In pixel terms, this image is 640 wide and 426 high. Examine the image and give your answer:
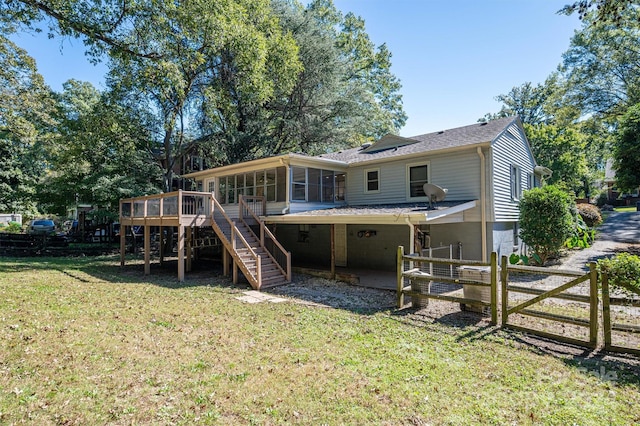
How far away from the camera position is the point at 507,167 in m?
13.0

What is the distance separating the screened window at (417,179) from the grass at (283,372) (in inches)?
256

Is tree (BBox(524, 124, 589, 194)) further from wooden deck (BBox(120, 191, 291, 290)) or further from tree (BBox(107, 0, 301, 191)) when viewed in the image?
wooden deck (BBox(120, 191, 291, 290))

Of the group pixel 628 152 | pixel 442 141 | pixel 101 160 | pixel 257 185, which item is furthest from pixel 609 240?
pixel 101 160

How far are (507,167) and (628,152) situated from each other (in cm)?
580

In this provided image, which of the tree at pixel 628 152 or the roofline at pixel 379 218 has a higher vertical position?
the tree at pixel 628 152

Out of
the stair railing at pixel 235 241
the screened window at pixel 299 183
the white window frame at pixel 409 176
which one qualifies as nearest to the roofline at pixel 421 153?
the white window frame at pixel 409 176

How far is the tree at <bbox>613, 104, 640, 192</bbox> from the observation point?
14.0 meters

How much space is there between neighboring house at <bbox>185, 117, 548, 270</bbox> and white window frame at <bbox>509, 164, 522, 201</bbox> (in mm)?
41

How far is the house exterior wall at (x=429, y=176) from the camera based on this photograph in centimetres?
1161

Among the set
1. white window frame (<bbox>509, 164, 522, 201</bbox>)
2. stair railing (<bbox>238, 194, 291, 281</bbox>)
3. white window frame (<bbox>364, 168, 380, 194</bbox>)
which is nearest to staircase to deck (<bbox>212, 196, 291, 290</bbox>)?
stair railing (<bbox>238, 194, 291, 281</bbox>)

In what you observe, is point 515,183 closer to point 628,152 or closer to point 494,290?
point 628,152

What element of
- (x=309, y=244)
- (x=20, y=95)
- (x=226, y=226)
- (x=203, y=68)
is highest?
(x=203, y=68)

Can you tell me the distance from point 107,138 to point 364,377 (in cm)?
2086

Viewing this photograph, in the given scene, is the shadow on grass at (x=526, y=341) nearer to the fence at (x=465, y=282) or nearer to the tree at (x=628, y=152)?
the fence at (x=465, y=282)
